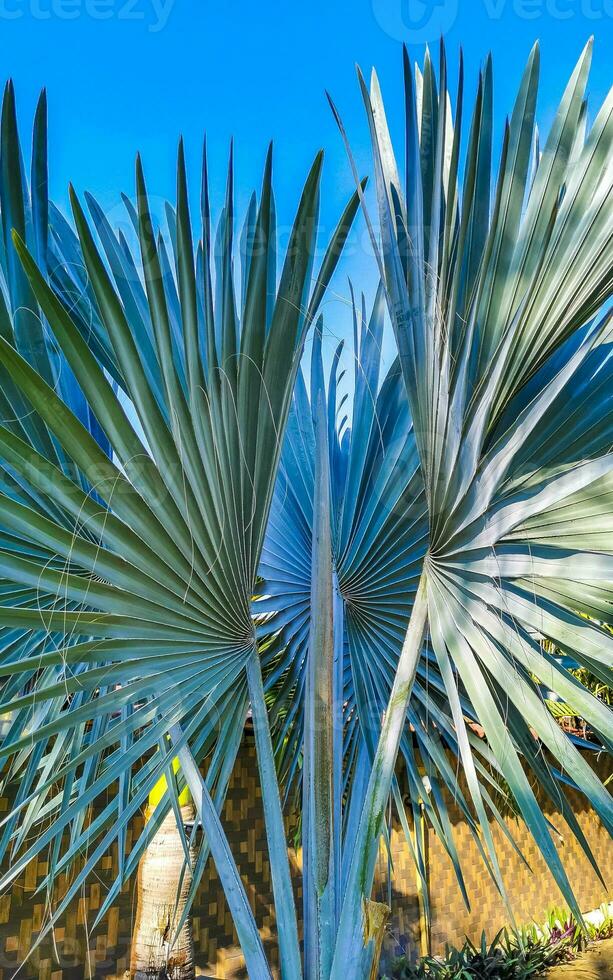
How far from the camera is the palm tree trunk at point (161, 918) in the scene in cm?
254

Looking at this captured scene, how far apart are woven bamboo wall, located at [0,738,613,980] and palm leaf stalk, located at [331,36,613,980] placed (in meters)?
0.86

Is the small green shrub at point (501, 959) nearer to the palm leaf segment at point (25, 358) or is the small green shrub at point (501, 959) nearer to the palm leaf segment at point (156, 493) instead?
the palm leaf segment at point (156, 493)

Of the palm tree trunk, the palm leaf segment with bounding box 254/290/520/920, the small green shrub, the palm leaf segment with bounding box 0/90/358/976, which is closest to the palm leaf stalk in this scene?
the palm leaf segment with bounding box 0/90/358/976

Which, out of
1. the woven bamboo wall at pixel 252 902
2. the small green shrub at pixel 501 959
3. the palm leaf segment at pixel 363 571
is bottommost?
the small green shrub at pixel 501 959

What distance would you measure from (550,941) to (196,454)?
15.9 ft

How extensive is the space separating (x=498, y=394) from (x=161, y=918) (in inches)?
85.9

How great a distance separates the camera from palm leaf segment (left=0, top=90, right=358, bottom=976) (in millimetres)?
1261

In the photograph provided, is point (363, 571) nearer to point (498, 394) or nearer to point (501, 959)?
point (498, 394)

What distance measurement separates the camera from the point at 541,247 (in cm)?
137

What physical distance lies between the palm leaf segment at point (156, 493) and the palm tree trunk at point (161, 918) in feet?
3.35

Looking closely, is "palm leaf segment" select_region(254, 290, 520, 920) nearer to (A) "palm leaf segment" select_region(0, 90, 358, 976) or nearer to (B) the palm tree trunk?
(A) "palm leaf segment" select_region(0, 90, 358, 976)

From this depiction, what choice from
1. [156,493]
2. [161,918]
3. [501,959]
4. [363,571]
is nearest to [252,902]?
[161,918]

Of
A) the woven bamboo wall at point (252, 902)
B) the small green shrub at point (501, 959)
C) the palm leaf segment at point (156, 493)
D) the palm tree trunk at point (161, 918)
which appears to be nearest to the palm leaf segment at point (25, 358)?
the palm leaf segment at point (156, 493)

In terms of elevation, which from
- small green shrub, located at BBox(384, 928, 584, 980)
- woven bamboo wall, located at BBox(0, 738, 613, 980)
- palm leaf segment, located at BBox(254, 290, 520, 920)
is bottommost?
small green shrub, located at BBox(384, 928, 584, 980)
